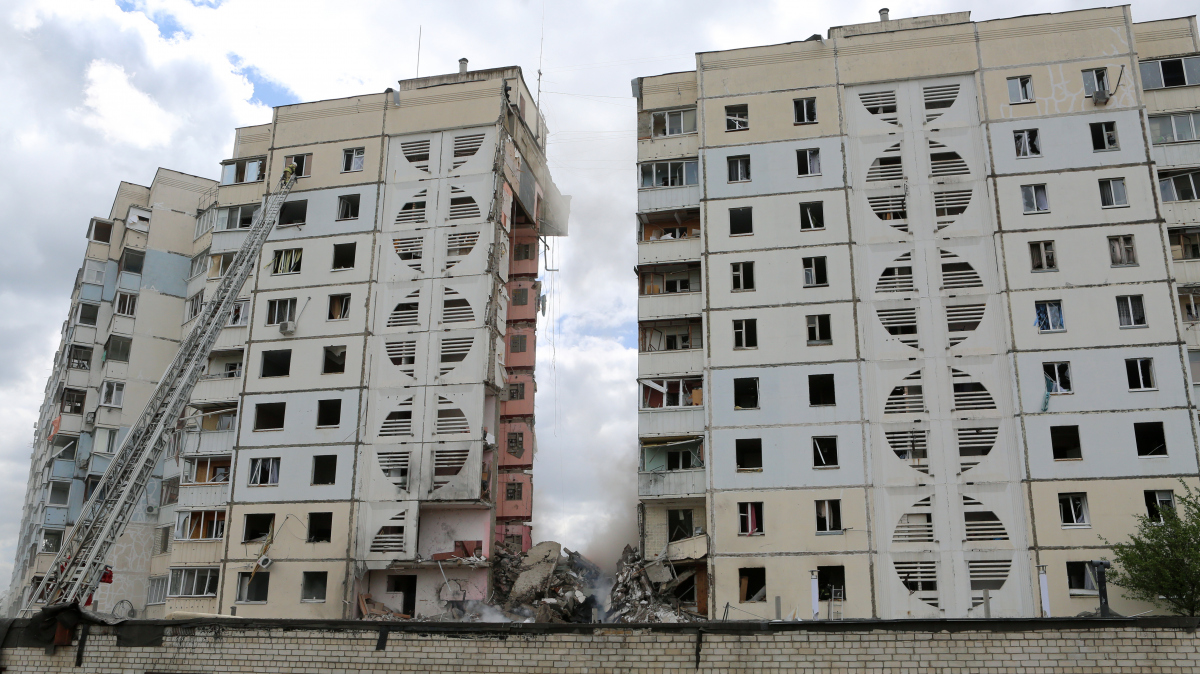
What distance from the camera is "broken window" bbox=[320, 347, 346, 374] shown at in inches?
1900

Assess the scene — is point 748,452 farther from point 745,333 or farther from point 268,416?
point 268,416

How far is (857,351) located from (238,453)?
29538 millimetres

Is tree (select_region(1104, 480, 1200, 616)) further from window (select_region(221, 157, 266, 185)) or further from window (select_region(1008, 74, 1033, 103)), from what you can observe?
window (select_region(221, 157, 266, 185))

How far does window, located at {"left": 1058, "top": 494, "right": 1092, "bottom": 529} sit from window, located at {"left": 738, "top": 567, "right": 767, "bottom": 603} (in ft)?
39.1

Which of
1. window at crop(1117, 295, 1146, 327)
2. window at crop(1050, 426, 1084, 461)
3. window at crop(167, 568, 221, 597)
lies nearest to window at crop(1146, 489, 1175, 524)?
window at crop(1050, 426, 1084, 461)

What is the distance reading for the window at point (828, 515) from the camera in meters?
40.6

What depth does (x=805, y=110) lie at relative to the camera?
4634cm

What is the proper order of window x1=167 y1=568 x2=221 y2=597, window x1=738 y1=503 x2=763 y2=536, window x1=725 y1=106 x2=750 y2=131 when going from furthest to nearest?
window x1=167 y1=568 x2=221 y2=597 → window x1=725 y1=106 x2=750 y2=131 → window x1=738 y1=503 x2=763 y2=536

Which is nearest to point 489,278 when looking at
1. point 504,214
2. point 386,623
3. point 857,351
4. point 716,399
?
point 504,214

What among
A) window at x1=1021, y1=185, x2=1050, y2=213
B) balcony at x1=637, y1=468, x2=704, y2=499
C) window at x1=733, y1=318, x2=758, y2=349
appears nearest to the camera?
window at x1=1021, y1=185, x2=1050, y2=213

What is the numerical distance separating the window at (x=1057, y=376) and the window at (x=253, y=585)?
35224mm

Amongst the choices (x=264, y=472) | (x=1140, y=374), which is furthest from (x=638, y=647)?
(x=264, y=472)

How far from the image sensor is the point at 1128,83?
4297 centimetres

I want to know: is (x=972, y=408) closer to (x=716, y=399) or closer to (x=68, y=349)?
(x=716, y=399)
